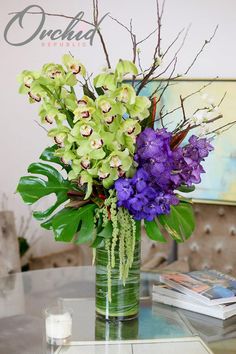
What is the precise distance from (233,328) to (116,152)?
0.67 metres

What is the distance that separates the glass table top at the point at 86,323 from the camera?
150cm

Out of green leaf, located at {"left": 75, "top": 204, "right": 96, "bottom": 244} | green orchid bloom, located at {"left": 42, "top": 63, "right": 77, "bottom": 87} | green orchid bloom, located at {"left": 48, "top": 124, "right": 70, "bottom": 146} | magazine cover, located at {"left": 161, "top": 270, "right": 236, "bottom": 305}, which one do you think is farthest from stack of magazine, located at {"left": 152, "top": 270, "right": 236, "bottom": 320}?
green orchid bloom, located at {"left": 42, "top": 63, "right": 77, "bottom": 87}

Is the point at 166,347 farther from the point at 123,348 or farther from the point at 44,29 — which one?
the point at 44,29

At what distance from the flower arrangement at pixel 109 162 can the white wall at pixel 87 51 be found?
158 centimetres

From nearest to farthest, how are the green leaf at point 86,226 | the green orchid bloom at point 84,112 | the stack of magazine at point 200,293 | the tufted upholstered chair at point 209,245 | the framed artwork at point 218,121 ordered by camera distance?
the green orchid bloom at point 84,112
the green leaf at point 86,226
the stack of magazine at point 200,293
the framed artwork at point 218,121
the tufted upholstered chair at point 209,245

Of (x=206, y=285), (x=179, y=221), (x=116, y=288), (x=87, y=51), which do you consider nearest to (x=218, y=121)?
(x=87, y=51)

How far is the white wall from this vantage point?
118 inches

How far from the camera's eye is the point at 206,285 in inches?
69.6

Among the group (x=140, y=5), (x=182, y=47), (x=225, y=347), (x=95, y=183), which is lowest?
(x=225, y=347)

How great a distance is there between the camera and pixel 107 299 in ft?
5.04

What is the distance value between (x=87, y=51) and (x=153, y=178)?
6.17 feet

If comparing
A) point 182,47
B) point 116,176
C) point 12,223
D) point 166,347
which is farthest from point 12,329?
point 182,47

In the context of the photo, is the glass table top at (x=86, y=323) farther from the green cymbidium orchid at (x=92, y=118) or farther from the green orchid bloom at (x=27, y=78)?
the green orchid bloom at (x=27, y=78)

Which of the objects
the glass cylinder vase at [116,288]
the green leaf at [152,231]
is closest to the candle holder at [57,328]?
the glass cylinder vase at [116,288]
